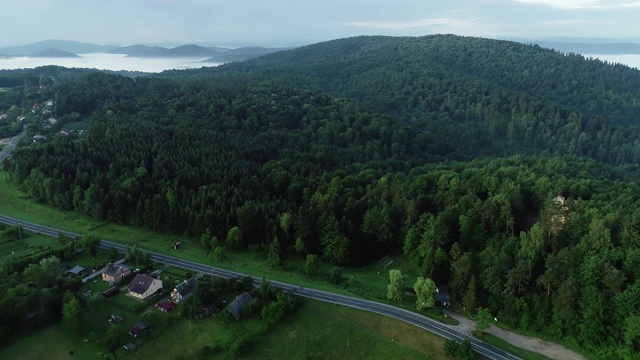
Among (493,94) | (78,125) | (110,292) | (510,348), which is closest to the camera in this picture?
(510,348)

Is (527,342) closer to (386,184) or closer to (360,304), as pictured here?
(360,304)

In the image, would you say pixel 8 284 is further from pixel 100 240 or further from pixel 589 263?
pixel 589 263

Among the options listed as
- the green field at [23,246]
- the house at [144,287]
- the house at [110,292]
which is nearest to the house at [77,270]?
the house at [110,292]

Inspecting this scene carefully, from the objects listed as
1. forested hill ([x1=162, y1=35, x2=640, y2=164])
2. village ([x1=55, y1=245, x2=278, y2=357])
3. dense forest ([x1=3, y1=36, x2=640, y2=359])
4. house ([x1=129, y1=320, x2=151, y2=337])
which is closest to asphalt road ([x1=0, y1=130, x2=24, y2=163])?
dense forest ([x1=3, y1=36, x2=640, y2=359])

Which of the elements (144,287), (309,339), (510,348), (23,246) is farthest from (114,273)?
(510,348)

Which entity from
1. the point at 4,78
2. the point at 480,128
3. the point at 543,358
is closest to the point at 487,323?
the point at 543,358

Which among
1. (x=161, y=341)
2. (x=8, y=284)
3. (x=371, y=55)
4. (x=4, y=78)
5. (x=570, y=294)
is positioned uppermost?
(x=371, y=55)
